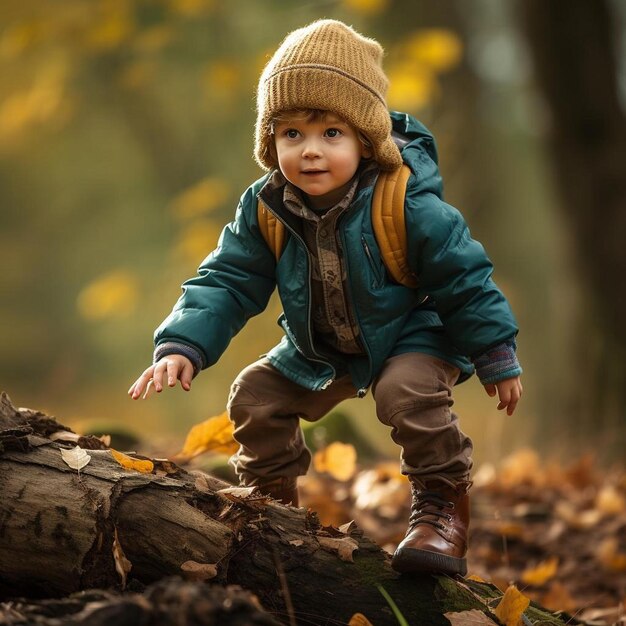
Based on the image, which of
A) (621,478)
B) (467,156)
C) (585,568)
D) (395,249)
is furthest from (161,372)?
(467,156)

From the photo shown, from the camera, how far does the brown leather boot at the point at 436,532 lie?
2447mm

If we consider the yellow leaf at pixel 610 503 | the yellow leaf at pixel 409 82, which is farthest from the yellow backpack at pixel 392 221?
the yellow leaf at pixel 409 82

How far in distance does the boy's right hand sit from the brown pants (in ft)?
1.05

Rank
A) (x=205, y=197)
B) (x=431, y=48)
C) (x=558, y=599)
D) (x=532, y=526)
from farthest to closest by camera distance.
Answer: (x=205, y=197)
(x=431, y=48)
(x=532, y=526)
(x=558, y=599)

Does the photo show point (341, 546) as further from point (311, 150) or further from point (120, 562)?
point (311, 150)

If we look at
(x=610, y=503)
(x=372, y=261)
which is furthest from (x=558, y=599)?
(x=372, y=261)

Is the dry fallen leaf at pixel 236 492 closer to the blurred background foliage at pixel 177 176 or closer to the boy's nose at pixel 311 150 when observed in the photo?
the boy's nose at pixel 311 150

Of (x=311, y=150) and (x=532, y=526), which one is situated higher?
(x=311, y=150)

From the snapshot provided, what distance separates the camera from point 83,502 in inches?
87.7

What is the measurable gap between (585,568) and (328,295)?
7.46 ft

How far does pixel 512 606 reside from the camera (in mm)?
2391

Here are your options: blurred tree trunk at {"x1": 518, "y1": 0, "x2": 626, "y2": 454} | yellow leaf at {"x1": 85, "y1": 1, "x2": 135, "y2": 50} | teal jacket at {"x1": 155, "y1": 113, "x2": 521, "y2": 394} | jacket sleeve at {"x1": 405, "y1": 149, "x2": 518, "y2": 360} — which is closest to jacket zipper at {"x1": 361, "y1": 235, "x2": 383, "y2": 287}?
teal jacket at {"x1": 155, "y1": 113, "x2": 521, "y2": 394}

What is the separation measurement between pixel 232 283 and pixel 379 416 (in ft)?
2.26

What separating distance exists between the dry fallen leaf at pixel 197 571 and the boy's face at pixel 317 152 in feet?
3.81
